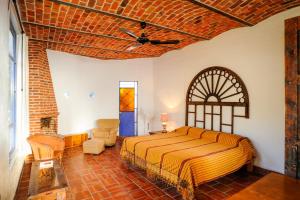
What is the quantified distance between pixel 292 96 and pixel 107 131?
5.07m

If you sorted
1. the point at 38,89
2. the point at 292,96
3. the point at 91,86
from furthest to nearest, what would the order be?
the point at 91,86, the point at 38,89, the point at 292,96

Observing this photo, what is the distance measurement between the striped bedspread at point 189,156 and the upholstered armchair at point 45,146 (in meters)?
1.51

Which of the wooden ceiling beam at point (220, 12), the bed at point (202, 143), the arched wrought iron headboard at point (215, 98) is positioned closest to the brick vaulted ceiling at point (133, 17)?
the wooden ceiling beam at point (220, 12)

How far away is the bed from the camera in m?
3.01

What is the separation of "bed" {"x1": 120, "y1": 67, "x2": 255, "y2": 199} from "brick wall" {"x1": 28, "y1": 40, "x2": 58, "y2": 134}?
2.36 meters

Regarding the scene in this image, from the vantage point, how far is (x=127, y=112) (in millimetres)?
7211

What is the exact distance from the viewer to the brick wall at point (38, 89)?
4.83 meters

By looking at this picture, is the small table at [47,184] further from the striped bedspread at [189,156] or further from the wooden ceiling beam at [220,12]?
the wooden ceiling beam at [220,12]

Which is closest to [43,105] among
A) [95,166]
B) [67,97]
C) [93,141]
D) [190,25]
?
[67,97]

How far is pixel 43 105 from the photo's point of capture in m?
5.08

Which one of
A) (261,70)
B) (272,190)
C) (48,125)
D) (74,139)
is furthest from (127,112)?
(272,190)

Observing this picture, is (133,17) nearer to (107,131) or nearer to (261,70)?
(261,70)

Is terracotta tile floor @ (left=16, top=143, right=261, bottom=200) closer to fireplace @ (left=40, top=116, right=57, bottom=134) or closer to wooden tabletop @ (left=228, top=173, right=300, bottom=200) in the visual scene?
fireplace @ (left=40, top=116, right=57, bottom=134)

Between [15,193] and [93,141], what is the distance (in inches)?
90.4
